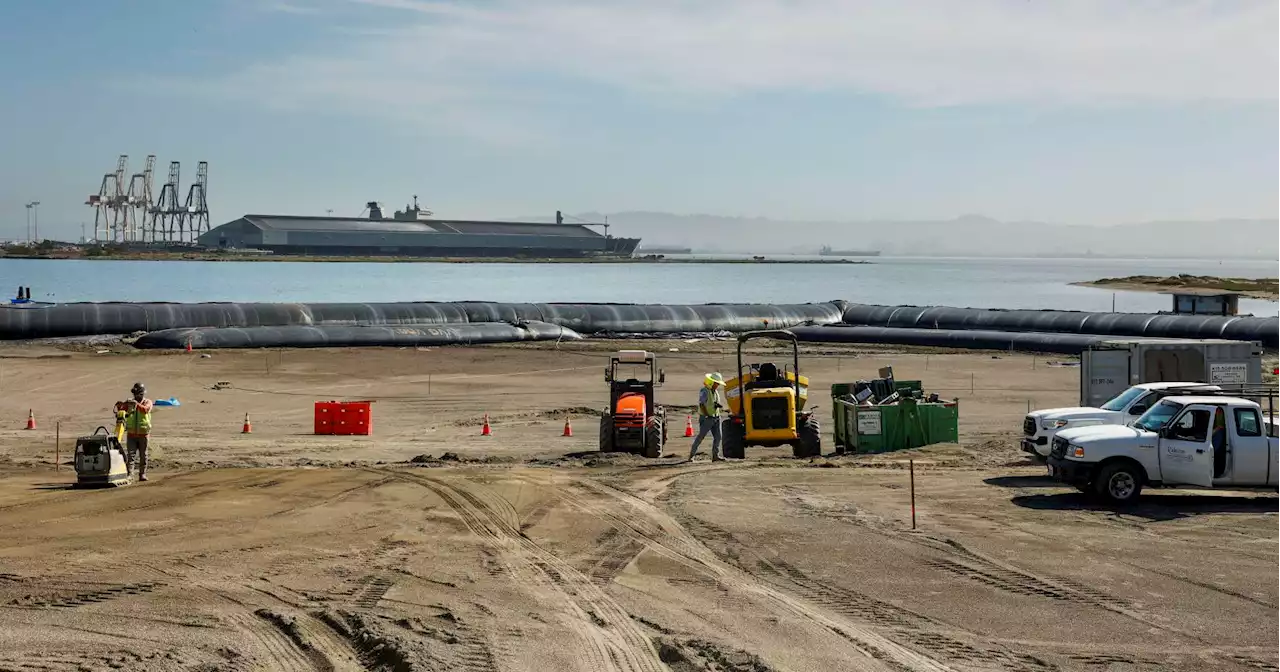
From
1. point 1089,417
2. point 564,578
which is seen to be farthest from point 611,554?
point 1089,417

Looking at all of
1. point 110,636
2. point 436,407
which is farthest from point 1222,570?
point 436,407

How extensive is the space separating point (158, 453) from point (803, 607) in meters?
15.1

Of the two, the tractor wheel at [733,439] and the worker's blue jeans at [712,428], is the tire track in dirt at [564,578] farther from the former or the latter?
the tractor wheel at [733,439]

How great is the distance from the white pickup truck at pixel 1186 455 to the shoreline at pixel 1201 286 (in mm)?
96915

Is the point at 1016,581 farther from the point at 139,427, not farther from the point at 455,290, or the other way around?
the point at 455,290

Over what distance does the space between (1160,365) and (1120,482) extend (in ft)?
35.6

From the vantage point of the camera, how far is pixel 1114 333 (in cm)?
5666

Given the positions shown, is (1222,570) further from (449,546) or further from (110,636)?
(110,636)

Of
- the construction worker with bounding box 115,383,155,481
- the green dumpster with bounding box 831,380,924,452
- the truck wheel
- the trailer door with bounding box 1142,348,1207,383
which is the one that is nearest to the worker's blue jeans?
the green dumpster with bounding box 831,380,924,452

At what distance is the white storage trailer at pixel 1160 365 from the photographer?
2675cm

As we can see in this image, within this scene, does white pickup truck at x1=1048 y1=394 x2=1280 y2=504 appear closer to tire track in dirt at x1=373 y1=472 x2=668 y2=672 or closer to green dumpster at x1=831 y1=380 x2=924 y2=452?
green dumpster at x1=831 y1=380 x2=924 y2=452

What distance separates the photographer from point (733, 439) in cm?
2223

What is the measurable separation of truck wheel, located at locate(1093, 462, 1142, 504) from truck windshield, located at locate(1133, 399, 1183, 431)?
0.80 metres

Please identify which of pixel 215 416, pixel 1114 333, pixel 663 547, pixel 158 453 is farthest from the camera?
pixel 1114 333
